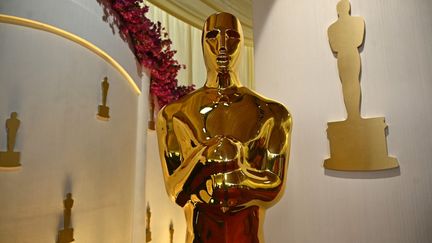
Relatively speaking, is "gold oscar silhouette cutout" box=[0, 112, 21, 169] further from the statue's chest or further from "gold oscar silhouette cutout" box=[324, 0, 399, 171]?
"gold oscar silhouette cutout" box=[324, 0, 399, 171]

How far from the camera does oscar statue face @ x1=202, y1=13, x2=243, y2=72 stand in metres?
0.82

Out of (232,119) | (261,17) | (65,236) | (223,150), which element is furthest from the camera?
(261,17)

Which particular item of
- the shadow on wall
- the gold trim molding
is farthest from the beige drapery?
the gold trim molding

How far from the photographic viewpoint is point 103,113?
1077 mm

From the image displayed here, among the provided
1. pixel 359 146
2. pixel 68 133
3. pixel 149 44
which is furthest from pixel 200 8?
pixel 359 146

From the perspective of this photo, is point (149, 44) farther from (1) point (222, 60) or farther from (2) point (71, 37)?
(1) point (222, 60)

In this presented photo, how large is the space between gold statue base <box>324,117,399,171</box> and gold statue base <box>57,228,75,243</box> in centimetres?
86

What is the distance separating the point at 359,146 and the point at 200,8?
3.68 feet

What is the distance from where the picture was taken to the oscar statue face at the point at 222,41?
82cm

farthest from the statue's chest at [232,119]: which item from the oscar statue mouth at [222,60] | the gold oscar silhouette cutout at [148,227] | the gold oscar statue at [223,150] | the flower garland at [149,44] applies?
the gold oscar silhouette cutout at [148,227]

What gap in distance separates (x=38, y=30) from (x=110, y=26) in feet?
0.96

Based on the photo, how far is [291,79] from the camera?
1.11m

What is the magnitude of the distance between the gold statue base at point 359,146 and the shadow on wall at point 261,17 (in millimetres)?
496

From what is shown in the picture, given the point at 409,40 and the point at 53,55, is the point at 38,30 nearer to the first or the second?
the point at 53,55
